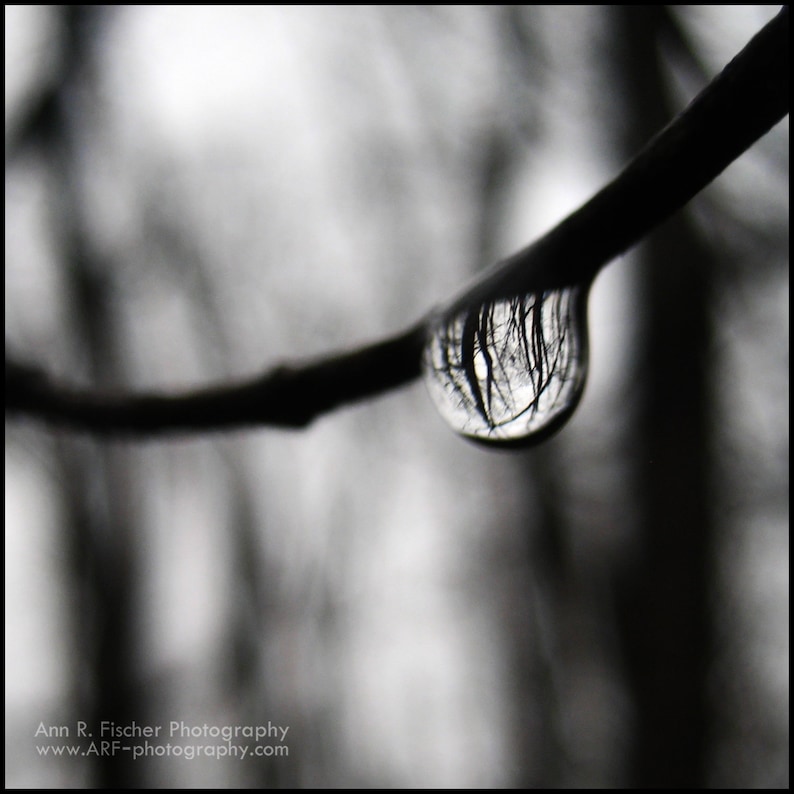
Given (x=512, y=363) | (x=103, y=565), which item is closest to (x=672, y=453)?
(x=512, y=363)

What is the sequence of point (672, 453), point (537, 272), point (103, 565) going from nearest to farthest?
1. point (537, 272)
2. point (672, 453)
3. point (103, 565)

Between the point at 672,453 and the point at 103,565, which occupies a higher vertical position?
the point at 672,453

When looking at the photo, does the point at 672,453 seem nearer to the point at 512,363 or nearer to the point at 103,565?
the point at 512,363

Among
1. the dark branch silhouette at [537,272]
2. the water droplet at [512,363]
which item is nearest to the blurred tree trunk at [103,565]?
the dark branch silhouette at [537,272]

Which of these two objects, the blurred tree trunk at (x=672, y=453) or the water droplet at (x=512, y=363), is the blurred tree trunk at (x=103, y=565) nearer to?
the blurred tree trunk at (x=672, y=453)

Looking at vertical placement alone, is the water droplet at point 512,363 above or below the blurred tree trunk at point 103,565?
above

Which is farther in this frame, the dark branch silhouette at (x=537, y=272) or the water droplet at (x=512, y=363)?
the water droplet at (x=512, y=363)

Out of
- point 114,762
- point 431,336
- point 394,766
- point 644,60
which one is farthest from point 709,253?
point 394,766
